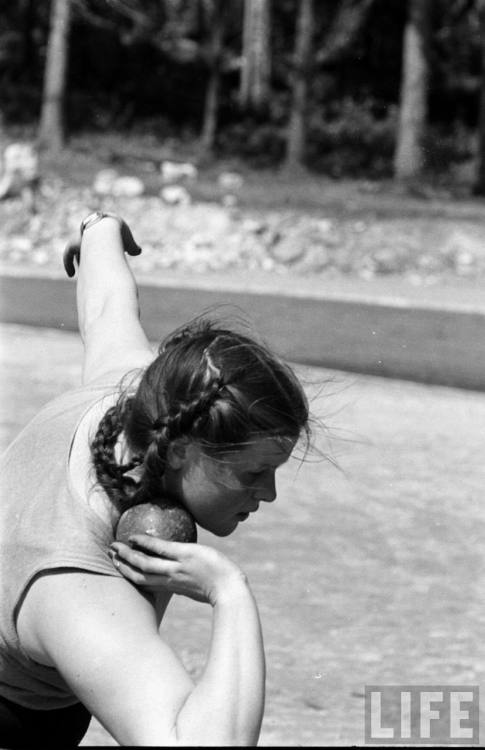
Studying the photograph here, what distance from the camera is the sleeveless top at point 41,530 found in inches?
76.4

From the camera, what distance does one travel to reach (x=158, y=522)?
1949mm

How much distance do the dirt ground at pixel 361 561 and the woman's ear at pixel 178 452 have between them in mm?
355

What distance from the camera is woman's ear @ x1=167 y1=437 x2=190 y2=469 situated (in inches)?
76.8

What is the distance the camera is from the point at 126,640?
1814 mm

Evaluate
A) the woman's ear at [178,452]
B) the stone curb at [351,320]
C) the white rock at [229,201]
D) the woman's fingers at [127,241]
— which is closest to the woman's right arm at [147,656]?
the woman's ear at [178,452]

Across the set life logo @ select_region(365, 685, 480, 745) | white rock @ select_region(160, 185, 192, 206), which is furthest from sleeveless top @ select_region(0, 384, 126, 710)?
white rock @ select_region(160, 185, 192, 206)

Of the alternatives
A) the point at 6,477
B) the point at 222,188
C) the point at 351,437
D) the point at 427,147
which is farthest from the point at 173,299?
the point at 427,147

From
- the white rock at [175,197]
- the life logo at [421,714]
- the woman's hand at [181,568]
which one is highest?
the woman's hand at [181,568]

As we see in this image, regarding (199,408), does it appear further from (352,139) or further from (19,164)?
(352,139)

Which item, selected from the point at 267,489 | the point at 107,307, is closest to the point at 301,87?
the point at 107,307

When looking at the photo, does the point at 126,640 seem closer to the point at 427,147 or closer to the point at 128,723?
the point at 128,723

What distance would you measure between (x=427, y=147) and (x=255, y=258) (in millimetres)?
10906

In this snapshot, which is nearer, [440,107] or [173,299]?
[173,299]

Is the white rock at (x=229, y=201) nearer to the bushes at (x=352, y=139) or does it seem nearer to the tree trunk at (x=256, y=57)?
the bushes at (x=352, y=139)
